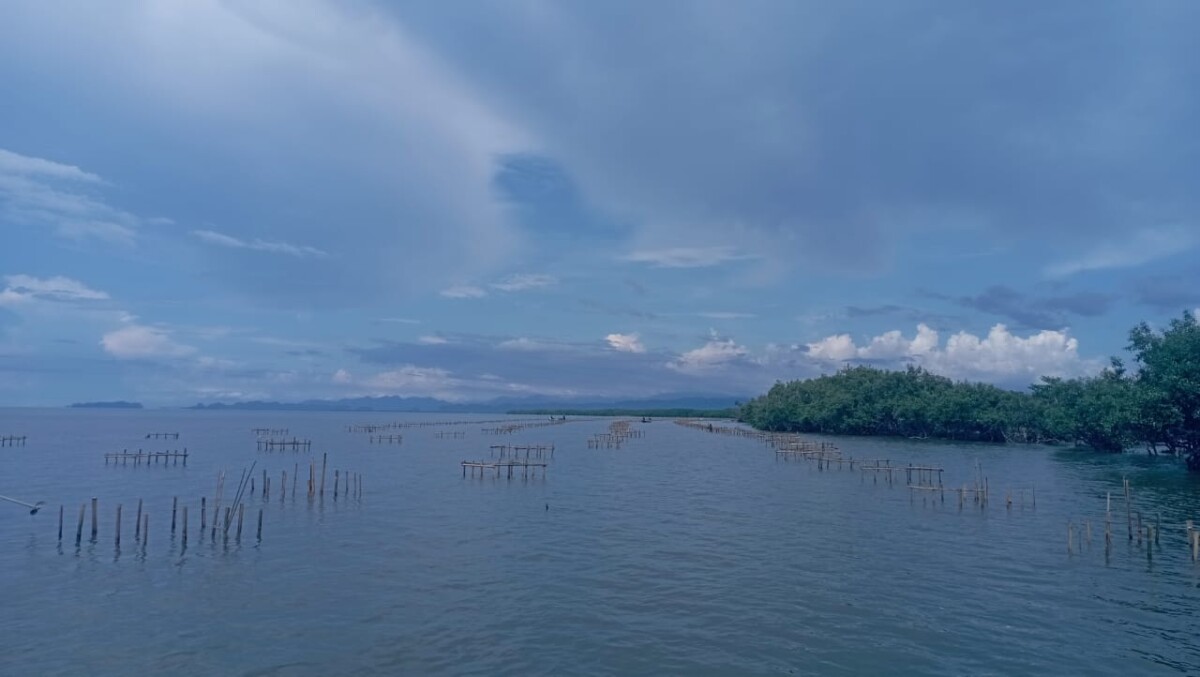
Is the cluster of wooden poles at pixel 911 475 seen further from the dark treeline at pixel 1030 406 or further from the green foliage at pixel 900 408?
the green foliage at pixel 900 408

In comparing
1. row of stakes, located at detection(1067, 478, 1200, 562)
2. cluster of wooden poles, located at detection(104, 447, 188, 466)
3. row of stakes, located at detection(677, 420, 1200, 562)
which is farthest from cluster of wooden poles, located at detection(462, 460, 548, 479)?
row of stakes, located at detection(1067, 478, 1200, 562)

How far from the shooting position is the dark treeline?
51.6m

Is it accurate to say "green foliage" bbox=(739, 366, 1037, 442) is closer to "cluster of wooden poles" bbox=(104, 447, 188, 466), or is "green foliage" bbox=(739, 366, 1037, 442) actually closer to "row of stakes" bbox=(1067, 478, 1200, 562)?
"row of stakes" bbox=(1067, 478, 1200, 562)

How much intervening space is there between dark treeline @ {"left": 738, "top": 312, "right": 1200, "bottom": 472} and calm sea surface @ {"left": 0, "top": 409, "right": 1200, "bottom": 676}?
1153cm

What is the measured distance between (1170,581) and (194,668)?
29080mm

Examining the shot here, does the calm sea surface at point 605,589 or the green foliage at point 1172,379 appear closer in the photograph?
the calm sea surface at point 605,589

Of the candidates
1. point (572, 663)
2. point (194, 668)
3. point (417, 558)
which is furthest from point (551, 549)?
point (194, 668)

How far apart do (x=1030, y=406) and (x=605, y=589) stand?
9703 centimetres

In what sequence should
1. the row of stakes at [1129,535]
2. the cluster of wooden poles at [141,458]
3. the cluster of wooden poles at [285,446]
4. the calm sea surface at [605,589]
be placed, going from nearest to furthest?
the calm sea surface at [605,589], the row of stakes at [1129,535], the cluster of wooden poles at [141,458], the cluster of wooden poles at [285,446]

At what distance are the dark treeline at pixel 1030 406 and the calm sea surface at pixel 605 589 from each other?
1153 centimetres

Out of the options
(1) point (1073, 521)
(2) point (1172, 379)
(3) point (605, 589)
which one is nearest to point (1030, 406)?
(2) point (1172, 379)

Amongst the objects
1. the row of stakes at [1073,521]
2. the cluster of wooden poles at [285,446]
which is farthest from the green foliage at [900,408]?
the cluster of wooden poles at [285,446]

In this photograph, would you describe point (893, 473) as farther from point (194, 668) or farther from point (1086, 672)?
point (194, 668)

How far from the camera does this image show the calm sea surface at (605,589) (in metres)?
17.3
